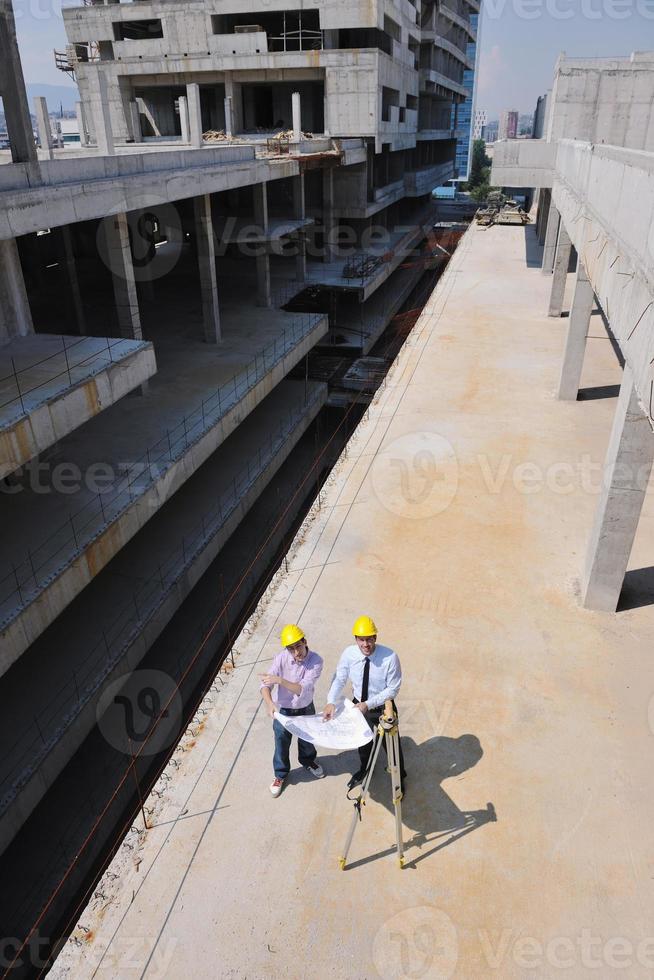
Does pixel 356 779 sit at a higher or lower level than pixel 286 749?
lower

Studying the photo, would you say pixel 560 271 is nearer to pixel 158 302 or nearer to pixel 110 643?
pixel 158 302

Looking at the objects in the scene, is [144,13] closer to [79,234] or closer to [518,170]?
[79,234]

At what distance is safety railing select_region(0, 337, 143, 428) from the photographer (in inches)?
362

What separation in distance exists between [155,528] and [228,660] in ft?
25.5

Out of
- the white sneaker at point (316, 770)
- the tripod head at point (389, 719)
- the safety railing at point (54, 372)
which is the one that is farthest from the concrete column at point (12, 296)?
the tripod head at point (389, 719)

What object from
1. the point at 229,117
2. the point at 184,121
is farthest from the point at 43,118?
the point at 229,117

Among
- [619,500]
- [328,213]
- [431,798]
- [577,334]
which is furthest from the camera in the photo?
[328,213]

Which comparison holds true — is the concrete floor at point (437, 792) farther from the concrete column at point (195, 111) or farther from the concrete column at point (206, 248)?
the concrete column at point (195, 111)

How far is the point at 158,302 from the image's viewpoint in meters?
24.5

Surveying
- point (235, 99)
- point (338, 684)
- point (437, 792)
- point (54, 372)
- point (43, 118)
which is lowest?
point (437, 792)

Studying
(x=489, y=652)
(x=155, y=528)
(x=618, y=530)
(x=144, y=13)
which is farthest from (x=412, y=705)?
(x=144, y=13)

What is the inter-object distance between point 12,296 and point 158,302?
1317 cm

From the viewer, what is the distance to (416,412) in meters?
13.8

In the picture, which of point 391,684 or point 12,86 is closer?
point 391,684
